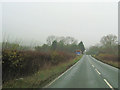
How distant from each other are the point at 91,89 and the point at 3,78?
232 inches

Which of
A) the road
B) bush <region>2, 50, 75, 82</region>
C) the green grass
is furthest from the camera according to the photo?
bush <region>2, 50, 75, 82</region>

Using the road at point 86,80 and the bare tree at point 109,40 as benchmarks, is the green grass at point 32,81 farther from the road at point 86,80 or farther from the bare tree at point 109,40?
the bare tree at point 109,40

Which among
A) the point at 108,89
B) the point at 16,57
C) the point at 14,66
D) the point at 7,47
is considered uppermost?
the point at 7,47

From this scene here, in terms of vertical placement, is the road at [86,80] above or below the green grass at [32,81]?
below

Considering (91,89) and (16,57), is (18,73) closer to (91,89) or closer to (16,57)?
(16,57)

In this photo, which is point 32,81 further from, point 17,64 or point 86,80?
point 86,80

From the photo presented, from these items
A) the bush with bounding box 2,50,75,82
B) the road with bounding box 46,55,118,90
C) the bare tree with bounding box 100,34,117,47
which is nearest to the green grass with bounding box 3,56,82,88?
the road with bounding box 46,55,118,90

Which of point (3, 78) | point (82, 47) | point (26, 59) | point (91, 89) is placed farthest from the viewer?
point (82, 47)

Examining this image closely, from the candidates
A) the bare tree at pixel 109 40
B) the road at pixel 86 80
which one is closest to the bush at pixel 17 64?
the road at pixel 86 80

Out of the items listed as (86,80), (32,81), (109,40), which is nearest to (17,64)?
(32,81)

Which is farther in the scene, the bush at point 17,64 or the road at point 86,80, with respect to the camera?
the bush at point 17,64

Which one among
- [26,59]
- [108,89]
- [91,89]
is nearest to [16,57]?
[26,59]

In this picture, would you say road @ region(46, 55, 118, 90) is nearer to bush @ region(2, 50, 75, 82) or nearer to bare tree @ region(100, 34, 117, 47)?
bush @ region(2, 50, 75, 82)

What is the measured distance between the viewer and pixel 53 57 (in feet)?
75.6
